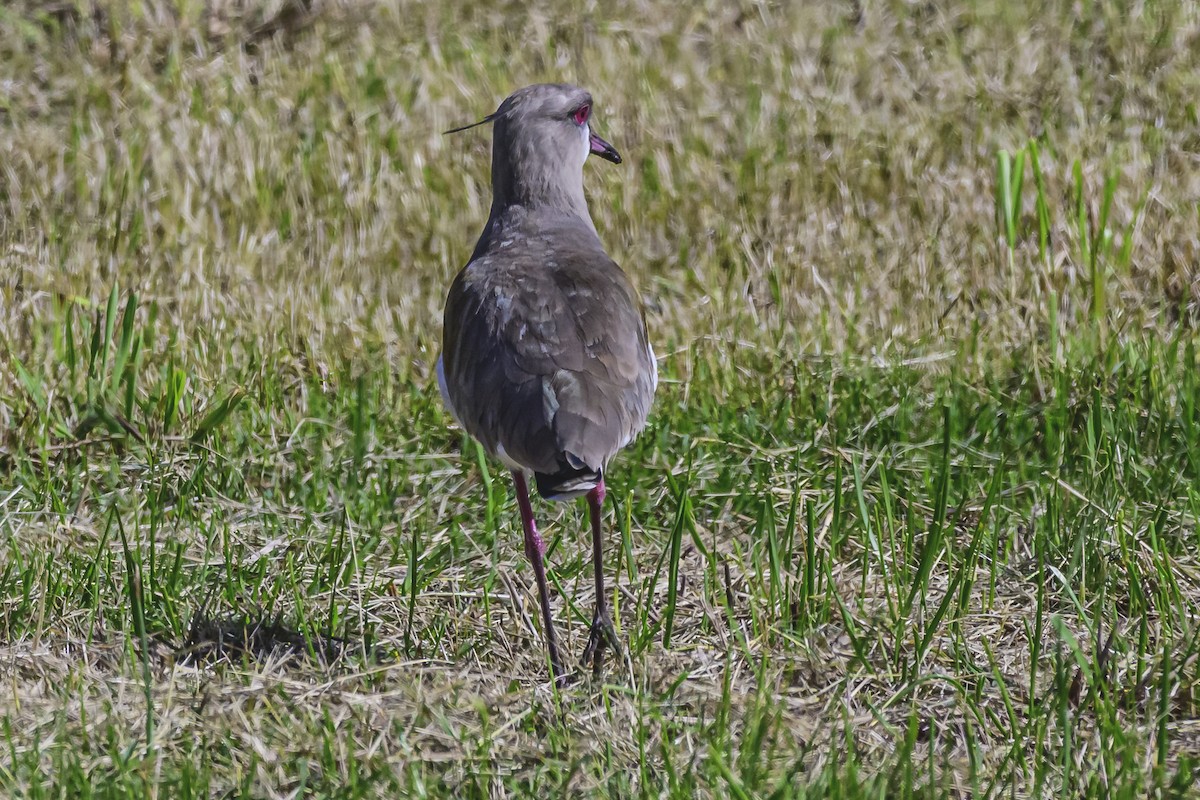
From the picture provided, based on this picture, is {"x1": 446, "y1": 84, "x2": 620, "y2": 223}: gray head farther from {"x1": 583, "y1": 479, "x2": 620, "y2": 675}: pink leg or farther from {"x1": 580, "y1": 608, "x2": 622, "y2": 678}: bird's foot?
{"x1": 580, "y1": 608, "x2": 622, "y2": 678}: bird's foot

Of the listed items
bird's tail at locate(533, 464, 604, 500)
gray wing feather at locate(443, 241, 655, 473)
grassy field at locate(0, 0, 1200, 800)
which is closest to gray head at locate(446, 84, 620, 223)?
gray wing feather at locate(443, 241, 655, 473)

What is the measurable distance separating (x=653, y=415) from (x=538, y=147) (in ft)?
3.50

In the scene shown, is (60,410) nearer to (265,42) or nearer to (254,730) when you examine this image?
(254,730)

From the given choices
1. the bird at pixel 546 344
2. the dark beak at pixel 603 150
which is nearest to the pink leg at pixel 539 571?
the bird at pixel 546 344

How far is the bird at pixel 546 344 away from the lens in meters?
3.60

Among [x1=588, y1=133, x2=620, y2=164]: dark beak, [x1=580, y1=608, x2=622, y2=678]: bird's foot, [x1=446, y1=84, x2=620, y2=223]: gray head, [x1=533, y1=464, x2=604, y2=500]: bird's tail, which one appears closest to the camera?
[x1=533, y1=464, x2=604, y2=500]: bird's tail

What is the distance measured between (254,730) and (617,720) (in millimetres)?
784

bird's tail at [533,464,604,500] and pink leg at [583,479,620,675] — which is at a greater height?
bird's tail at [533,464,604,500]

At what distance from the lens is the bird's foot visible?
3762mm

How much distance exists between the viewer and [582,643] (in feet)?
13.3

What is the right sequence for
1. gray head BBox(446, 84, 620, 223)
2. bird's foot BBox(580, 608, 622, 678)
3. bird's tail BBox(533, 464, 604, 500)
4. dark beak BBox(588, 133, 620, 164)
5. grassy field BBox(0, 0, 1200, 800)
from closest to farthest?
grassy field BBox(0, 0, 1200, 800), bird's tail BBox(533, 464, 604, 500), bird's foot BBox(580, 608, 622, 678), gray head BBox(446, 84, 620, 223), dark beak BBox(588, 133, 620, 164)

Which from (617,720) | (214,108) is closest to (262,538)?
(617,720)

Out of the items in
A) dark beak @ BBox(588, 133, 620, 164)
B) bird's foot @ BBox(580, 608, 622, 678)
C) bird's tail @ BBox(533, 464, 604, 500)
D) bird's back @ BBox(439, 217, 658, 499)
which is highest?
dark beak @ BBox(588, 133, 620, 164)

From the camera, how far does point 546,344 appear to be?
377cm
